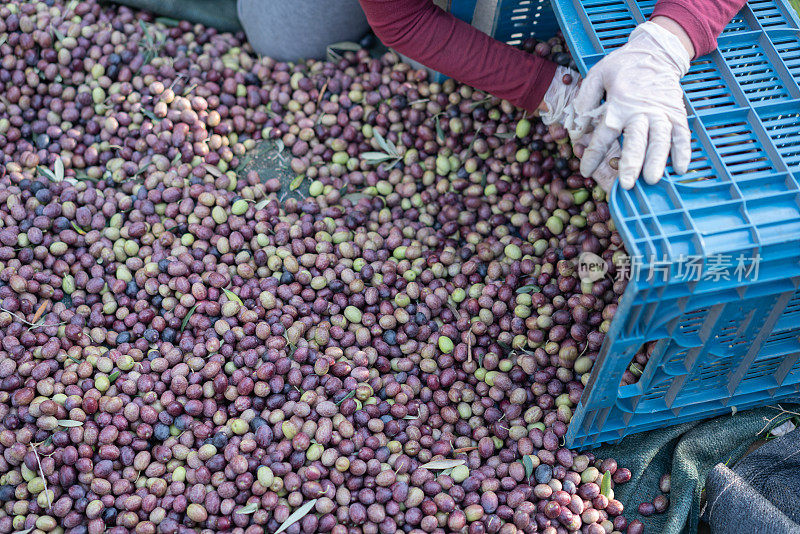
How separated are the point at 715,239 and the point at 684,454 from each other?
98cm

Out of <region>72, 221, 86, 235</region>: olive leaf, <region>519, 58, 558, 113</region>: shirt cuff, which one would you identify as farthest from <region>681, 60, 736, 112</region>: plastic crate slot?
<region>72, 221, 86, 235</region>: olive leaf

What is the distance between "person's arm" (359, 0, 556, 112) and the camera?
8.10ft

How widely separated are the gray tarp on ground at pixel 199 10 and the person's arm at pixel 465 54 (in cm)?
129

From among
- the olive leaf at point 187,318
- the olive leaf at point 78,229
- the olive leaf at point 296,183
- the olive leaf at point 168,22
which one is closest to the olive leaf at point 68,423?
the olive leaf at point 187,318

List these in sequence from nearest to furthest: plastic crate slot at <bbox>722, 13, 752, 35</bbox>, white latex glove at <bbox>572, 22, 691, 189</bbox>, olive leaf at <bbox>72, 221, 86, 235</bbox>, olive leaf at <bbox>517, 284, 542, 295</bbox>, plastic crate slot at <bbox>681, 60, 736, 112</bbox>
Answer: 1. white latex glove at <bbox>572, 22, 691, 189</bbox>
2. plastic crate slot at <bbox>681, 60, 736, 112</bbox>
3. plastic crate slot at <bbox>722, 13, 752, 35</bbox>
4. olive leaf at <bbox>517, 284, 542, 295</bbox>
5. olive leaf at <bbox>72, 221, 86, 235</bbox>

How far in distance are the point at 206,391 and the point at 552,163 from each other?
5.38 ft

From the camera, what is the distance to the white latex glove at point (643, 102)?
1.81 metres

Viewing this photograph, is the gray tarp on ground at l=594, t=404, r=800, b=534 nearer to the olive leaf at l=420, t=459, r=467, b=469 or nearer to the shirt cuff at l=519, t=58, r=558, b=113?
the olive leaf at l=420, t=459, r=467, b=469

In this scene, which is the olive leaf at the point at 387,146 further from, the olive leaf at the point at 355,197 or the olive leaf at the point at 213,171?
the olive leaf at the point at 213,171

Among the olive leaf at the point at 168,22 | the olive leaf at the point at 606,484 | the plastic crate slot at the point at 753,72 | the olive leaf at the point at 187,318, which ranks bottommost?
the olive leaf at the point at 187,318

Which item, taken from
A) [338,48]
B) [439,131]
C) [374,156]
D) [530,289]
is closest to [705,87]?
[530,289]

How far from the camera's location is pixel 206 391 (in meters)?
2.28

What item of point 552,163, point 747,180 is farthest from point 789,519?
point 552,163

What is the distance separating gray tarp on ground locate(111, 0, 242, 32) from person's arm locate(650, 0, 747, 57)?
2.25 m
